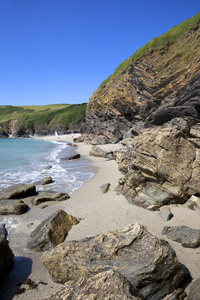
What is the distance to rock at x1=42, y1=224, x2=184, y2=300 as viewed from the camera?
17.3 ft

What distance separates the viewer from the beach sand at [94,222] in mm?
6455

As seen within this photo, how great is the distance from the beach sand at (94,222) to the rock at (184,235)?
0.60ft

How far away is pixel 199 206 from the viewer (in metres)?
10.2

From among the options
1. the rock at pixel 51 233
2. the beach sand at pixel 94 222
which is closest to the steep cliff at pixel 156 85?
the beach sand at pixel 94 222

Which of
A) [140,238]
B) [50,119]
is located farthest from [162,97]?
[50,119]

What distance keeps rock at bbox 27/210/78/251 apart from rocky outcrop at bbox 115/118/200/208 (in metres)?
4.56

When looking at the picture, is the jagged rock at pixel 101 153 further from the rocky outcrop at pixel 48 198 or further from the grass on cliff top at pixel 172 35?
the grass on cliff top at pixel 172 35

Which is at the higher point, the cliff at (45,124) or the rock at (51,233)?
the cliff at (45,124)

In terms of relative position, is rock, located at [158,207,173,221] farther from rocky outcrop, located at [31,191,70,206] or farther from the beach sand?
rocky outcrop, located at [31,191,70,206]

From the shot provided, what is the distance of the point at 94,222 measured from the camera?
32.2 feet

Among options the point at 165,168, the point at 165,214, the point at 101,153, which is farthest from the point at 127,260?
the point at 101,153

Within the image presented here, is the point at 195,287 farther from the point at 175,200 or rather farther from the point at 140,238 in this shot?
the point at 175,200

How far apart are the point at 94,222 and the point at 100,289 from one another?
6.03 meters

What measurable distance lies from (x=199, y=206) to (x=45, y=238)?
8.15m
